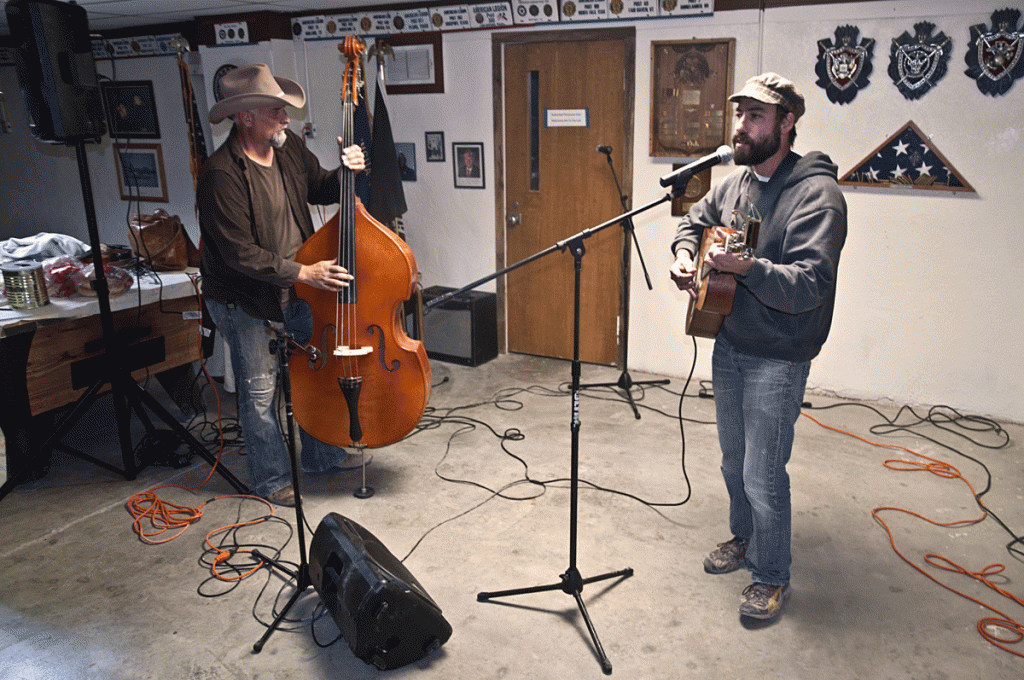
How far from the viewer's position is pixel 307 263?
2.96 metres

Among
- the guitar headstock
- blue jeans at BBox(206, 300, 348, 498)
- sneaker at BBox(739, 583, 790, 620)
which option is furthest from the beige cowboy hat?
sneaker at BBox(739, 583, 790, 620)

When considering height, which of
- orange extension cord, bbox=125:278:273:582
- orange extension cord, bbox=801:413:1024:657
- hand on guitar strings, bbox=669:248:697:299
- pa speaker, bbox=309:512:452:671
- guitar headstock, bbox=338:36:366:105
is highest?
guitar headstock, bbox=338:36:366:105

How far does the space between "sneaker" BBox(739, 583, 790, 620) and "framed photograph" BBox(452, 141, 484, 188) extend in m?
3.41

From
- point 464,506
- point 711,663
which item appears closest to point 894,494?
point 711,663

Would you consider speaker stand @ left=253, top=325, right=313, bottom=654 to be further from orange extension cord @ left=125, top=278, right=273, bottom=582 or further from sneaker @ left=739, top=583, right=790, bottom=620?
sneaker @ left=739, top=583, right=790, bottom=620

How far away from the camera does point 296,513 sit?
248 cm

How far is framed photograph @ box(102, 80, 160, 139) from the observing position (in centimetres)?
622

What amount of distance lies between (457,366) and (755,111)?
3.17m

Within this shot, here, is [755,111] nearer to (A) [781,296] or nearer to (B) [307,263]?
(A) [781,296]

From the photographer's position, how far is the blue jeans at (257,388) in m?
3.05

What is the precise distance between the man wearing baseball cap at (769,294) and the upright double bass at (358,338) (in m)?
1.08

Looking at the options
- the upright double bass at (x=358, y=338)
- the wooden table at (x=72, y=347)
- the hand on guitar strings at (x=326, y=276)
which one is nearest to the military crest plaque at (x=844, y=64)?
the upright double bass at (x=358, y=338)

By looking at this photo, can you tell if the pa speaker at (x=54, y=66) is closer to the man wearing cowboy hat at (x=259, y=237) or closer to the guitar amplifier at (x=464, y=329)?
the man wearing cowboy hat at (x=259, y=237)

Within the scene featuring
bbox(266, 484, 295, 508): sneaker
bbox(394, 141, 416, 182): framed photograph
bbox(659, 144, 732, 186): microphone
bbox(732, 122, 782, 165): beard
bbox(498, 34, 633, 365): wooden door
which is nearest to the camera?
bbox(659, 144, 732, 186): microphone
